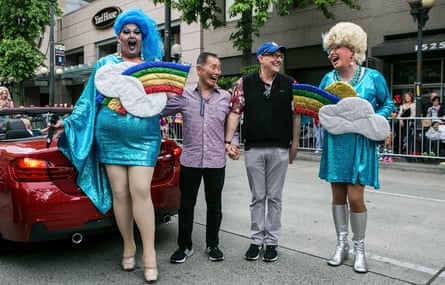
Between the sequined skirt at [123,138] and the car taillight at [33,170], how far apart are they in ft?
1.29

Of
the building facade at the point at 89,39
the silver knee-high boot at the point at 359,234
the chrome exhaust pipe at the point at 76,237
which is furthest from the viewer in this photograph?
the building facade at the point at 89,39

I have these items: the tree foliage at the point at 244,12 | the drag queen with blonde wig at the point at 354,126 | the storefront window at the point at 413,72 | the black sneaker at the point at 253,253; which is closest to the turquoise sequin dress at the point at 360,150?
the drag queen with blonde wig at the point at 354,126

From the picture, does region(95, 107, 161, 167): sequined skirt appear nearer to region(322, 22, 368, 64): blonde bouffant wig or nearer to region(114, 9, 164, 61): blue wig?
region(114, 9, 164, 61): blue wig

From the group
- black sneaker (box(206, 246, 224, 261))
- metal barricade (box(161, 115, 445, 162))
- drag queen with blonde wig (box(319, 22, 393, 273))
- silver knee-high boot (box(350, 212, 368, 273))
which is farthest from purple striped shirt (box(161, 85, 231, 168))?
metal barricade (box(161, 115, 445, 162))

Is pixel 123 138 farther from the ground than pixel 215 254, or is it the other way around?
pixel 123 138

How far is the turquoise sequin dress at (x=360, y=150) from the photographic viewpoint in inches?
134

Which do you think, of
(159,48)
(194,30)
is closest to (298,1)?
(194,30)

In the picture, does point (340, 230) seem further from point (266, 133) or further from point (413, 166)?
point (413, 166)

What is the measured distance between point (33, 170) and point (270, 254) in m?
1.98

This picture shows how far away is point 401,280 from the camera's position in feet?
10.8

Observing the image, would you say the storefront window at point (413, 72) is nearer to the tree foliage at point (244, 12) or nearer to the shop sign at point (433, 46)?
the shop sign at point (433, 46)

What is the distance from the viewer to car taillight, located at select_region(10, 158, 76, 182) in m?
3.27

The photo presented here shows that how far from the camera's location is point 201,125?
3.59 metres

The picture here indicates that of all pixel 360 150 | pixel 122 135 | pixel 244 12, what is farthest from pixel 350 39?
pixel 244 12
